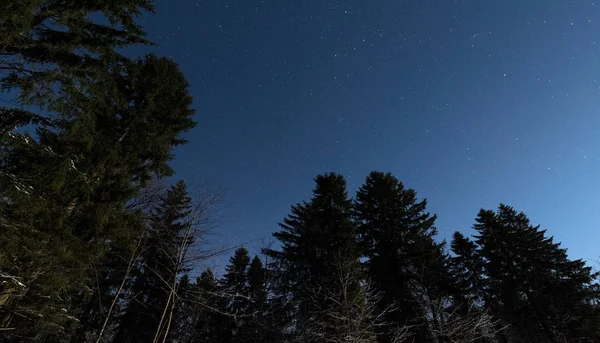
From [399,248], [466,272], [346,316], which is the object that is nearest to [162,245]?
[346,316]

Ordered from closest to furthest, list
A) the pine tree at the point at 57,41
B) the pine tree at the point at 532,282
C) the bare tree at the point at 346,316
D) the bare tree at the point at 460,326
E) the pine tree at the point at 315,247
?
the pine tree at the point at 57,41, the bare tree at the point at 346,316, the bare tree at the point at 460,326, the pine tree at the point at 315,247, the pine tree at the point at 532,282

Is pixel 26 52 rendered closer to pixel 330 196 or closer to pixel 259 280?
pixel 330 196

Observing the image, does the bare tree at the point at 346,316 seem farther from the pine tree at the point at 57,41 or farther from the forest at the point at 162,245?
the pine tree at the point at 57,41

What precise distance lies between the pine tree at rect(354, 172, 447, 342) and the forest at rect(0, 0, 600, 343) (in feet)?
0.33

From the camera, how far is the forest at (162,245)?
5.60 metres

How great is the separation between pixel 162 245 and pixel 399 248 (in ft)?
46.7

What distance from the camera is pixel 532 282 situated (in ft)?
67.7

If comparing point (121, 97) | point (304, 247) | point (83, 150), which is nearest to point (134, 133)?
point (83, 150)

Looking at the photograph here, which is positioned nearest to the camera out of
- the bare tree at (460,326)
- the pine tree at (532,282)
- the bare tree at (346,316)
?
the bare tree at (346,316)

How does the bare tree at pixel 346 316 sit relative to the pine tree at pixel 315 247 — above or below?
below

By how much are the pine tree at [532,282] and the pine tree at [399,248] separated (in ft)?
17.4

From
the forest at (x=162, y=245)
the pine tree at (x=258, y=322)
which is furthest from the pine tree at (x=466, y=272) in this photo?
the pine tree at (x=258, y=322)

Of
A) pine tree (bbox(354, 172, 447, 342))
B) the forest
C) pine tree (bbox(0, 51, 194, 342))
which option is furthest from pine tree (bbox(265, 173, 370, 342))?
pine tree (bbox(0, 51, 194, 342))

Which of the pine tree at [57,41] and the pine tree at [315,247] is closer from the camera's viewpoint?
the pine tree at [57,41]
